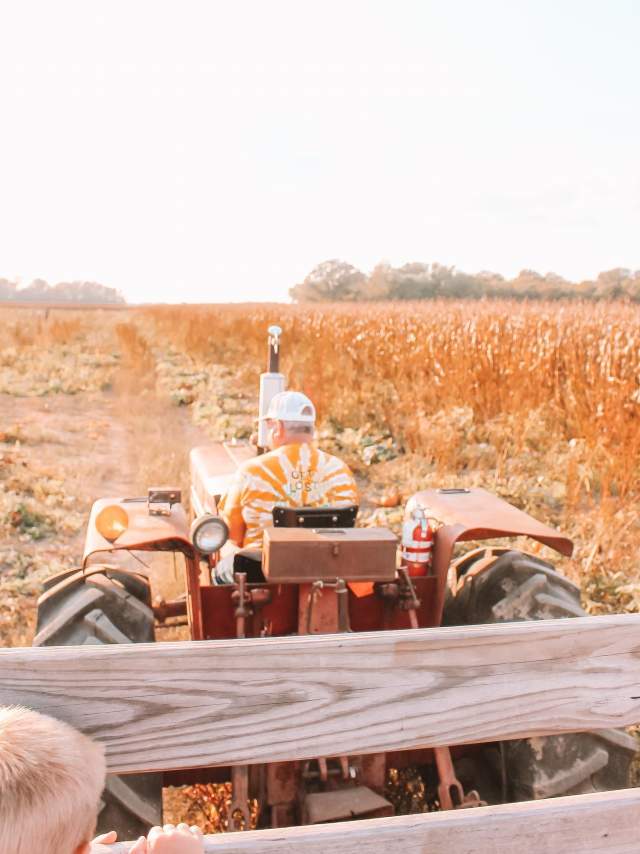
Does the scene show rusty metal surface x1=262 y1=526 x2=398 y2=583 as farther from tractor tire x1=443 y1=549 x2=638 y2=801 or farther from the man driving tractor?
the man driving tractor

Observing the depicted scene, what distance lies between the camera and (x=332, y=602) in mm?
2744

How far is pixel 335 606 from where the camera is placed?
2752 mm

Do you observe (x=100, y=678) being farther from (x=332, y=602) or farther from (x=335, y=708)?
(x=332, y=602)

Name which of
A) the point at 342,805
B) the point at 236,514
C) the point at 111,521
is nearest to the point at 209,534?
the point at 111,521

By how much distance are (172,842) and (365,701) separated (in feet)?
1.39

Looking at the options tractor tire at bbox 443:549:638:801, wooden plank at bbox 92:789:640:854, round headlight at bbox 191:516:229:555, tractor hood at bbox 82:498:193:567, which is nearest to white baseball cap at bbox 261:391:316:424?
→ tractor hood at bbox 82:498:193:567

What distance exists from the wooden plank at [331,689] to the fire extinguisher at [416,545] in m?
1.41

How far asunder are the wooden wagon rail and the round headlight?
123 cm

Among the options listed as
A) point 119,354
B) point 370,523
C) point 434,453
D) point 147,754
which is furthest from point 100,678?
point 119,354

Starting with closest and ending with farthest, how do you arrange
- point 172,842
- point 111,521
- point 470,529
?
point 172,842
point 111,521
point 470,529

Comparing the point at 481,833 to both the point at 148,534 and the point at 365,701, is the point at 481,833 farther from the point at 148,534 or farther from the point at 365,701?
the point at 148,534

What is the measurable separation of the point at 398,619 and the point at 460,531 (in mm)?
405

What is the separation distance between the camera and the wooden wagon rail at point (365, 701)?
1478mm

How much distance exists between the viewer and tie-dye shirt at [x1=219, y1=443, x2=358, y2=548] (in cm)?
338
